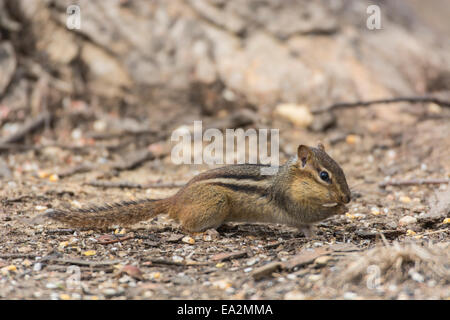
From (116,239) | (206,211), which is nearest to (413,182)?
(206,211)

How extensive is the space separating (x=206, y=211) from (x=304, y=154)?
89cm

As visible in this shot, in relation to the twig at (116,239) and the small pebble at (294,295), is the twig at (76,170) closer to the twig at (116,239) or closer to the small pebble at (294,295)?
the twig at (116,239)

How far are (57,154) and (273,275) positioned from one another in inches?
161

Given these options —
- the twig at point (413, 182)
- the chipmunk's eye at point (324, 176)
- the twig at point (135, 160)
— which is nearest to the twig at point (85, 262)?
the chipmunk's eye at point (324, 176)

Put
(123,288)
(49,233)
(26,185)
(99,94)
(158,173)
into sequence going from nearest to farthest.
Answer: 1. (123,288)
2. (49,233)
3. (26,185)
4. (158,173)
5. (99,94)

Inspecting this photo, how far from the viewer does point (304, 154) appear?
15.2ft

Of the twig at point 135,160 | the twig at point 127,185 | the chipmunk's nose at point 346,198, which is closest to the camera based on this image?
the chipmunk's nose at point 346,198

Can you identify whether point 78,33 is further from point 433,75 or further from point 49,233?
point 433,75

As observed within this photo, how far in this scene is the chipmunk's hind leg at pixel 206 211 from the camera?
186 inches

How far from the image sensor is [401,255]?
3645 millimetres

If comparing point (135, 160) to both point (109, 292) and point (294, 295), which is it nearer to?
point (109, 292)

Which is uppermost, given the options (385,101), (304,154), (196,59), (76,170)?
(196,59)

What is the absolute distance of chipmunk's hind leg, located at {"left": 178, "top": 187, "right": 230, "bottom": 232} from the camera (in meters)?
4.72
